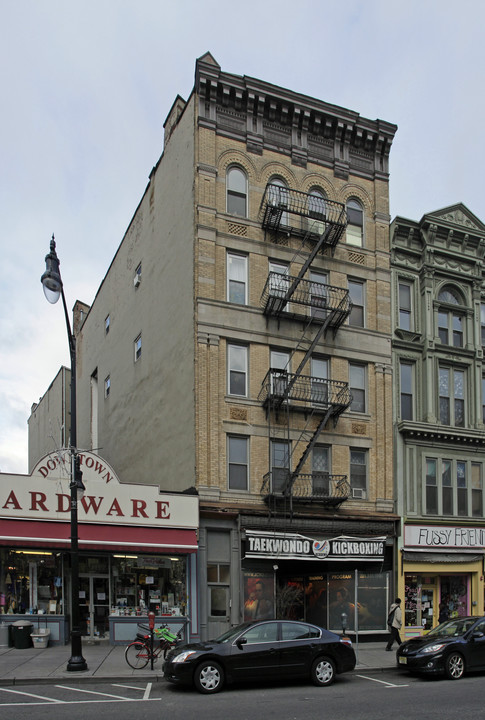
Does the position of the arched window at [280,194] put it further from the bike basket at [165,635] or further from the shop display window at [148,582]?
the bike basket at [165,635]

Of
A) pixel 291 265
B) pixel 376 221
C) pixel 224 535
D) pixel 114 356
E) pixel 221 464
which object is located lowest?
pixel 224 535

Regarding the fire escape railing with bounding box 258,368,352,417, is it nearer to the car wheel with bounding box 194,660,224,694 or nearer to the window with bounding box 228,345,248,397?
the window with bounding box 228,345,248,397

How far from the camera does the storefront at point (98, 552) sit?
19.8m

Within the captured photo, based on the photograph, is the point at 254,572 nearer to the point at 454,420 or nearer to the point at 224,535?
the point at 224,535

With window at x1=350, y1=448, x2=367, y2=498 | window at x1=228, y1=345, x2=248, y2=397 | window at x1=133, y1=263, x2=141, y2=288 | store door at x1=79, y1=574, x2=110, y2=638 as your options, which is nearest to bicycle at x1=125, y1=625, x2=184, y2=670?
store door at x1=79, y1=574, x2=110, y2=638

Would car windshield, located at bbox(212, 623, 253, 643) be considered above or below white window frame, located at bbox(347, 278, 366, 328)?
below

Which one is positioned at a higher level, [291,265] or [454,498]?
[291,265]

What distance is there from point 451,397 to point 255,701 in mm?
16869

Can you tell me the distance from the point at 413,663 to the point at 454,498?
11.2 meters

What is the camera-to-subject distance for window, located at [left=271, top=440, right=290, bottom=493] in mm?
23266

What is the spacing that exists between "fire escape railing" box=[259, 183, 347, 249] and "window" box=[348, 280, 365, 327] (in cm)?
177

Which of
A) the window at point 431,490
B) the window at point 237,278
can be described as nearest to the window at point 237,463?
the window at point 237,278

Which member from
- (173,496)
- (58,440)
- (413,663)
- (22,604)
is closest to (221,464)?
(173,496)

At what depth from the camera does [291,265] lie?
2525 cm
